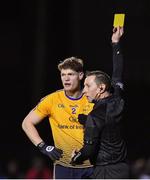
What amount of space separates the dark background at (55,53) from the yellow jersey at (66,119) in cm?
905

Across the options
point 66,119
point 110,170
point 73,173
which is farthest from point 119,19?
point 73,173

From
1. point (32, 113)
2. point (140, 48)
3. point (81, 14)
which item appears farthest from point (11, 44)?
point (32, 113)

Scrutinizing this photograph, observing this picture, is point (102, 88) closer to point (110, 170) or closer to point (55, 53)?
point (110, 170)

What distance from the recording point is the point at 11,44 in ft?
61.9

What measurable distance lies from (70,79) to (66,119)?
454 millimetres

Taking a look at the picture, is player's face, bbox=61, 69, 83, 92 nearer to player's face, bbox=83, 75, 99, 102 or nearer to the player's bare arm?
the player's bare arm

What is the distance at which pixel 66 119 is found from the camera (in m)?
8.69

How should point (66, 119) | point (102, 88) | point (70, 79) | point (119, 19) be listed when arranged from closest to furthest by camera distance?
1. point (102, 88)
2. point (119, 19)
3. point (70, 79)
4. point (66, 119)

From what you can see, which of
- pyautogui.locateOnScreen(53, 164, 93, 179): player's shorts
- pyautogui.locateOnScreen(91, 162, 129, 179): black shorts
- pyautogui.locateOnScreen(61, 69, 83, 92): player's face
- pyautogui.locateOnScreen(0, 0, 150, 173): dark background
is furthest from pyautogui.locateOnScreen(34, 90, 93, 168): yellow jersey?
pyautogui.locateOnScreen(0, 0, 150, 173): dark background

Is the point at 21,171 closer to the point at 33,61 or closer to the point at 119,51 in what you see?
the point at 33,61

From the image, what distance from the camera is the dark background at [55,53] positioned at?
1814 centimetres

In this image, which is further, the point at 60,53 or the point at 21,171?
the point at 60,53

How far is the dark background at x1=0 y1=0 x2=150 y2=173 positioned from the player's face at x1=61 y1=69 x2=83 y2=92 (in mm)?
9150

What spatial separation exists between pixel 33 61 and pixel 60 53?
67 centimetres
